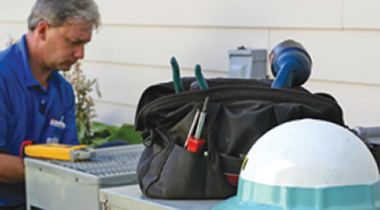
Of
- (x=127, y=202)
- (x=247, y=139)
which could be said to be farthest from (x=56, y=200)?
(x=247, y=139)

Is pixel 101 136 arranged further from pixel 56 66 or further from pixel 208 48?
pixel 208 48

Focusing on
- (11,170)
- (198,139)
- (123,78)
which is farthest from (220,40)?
(198,139)

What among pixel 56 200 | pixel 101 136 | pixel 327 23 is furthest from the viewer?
pixel 101 136

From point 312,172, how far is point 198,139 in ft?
1.22

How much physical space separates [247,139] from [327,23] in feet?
3.39

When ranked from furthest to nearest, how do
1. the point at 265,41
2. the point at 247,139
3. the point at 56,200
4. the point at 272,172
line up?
the point at 265,41, the point at 56,200, the point at 247,139, the point at 272,172

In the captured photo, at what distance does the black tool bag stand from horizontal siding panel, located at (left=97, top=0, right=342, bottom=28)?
96 centimetres

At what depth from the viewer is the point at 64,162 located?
1968 millimetres

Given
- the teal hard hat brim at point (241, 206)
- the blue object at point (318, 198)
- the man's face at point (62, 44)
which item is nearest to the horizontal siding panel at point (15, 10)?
the man's face at point (62, 44)

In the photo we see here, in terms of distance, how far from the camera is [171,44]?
3.08m

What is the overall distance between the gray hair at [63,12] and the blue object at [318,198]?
6.58 feet

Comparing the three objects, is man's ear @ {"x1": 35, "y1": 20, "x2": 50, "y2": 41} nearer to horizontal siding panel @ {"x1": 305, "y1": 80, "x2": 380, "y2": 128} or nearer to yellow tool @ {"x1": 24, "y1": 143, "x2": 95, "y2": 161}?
yellow tool @ {"x1": 24, "y1": 143, "x2": 95, "y2": 161}

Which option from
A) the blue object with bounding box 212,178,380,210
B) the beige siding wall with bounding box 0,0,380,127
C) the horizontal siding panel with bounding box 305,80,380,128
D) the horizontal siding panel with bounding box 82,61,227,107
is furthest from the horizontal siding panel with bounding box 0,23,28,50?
the blue object with bounding box 212,178,380,210

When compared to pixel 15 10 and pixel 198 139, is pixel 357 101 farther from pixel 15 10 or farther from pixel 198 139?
pixel 15 10
